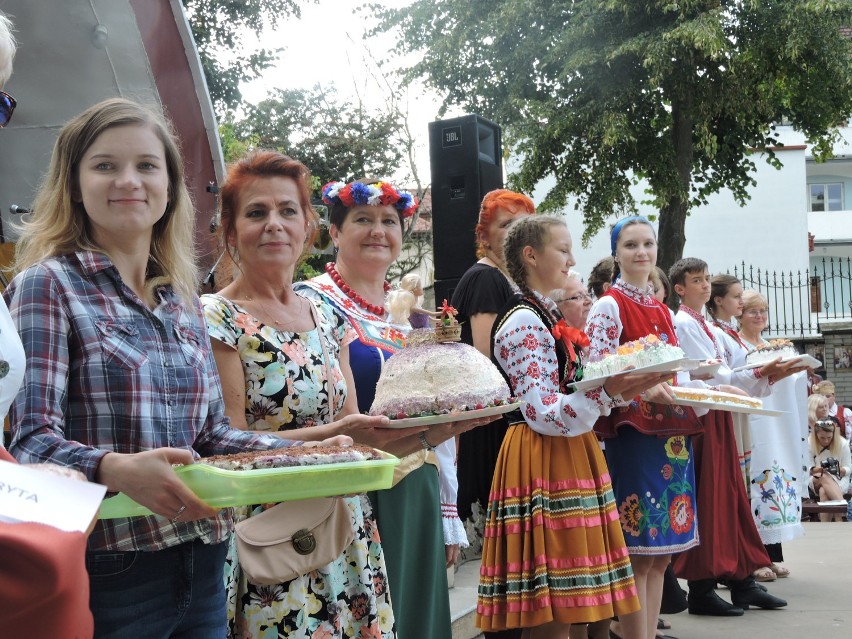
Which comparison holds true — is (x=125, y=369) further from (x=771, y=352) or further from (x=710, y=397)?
(x=771, y=352)

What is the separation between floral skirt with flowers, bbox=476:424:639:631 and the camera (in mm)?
3678

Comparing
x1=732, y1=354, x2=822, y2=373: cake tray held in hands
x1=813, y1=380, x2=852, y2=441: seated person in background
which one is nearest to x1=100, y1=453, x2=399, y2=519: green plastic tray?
x1=732, y1=354, x2=822, y2=373: cake tray held in hands

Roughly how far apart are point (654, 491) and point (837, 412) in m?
9.58

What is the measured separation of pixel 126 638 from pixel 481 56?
670 inches

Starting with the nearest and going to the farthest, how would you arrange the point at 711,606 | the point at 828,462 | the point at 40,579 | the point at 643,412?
1. the point at 40,579
2. the point at 643,412
3. the point at 711,606
4. the point at 828,462

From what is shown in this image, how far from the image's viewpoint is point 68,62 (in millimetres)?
5062

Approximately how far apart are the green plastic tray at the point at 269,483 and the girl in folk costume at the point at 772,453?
17.1 feet

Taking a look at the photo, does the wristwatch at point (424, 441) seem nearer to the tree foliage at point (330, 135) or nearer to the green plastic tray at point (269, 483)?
the green plastic tray at point (269, 483)

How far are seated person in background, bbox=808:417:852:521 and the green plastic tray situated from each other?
35.9ft

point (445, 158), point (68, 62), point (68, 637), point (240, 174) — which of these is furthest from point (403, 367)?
point (445, 158)

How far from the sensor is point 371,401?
3.33 m

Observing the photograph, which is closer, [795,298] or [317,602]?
[317,602]

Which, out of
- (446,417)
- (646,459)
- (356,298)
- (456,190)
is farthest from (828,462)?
(446,417)

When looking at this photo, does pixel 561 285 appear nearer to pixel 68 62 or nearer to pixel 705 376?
pixel 705 376
